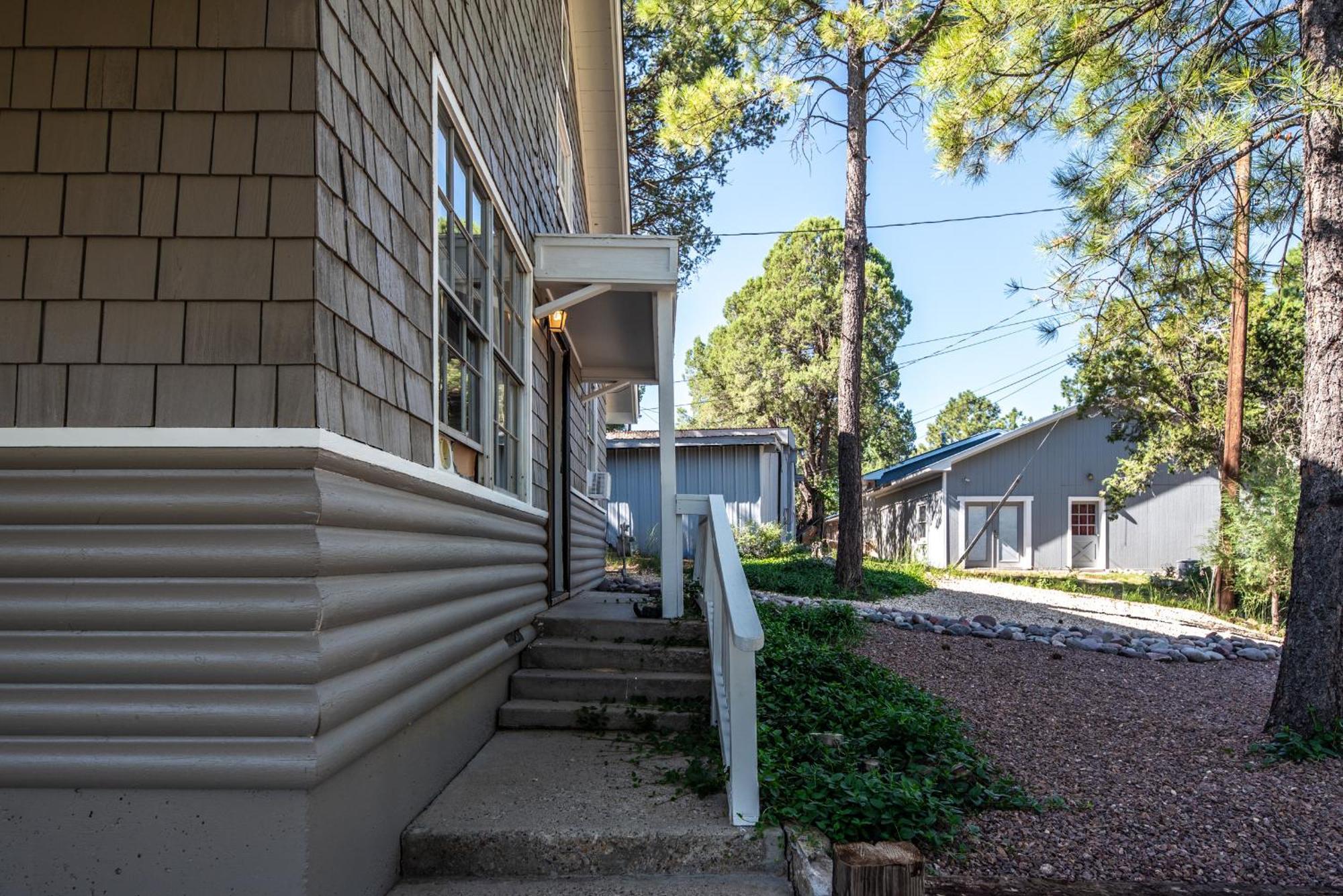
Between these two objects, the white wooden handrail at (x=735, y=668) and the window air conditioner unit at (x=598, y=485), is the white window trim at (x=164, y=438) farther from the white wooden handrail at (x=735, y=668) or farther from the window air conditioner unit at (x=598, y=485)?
the window air conditioner unit at (x=598, y=485)

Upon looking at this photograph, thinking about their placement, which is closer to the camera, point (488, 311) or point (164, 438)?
point (164, 438)

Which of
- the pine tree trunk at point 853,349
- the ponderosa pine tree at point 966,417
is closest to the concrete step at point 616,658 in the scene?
the pine tree trunk at point 853,349

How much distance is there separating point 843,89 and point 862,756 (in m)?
10.8

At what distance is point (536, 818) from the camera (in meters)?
3.06

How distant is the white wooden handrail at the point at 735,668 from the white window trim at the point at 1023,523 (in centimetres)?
1656

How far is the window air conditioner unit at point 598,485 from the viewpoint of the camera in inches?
359

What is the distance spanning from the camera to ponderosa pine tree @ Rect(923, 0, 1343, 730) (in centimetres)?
457

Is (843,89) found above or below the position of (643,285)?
above

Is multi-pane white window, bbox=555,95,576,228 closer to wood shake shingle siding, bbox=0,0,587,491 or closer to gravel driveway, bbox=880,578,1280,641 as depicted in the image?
wood shake shingle siding, bbox=0,0,587,491

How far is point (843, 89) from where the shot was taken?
12.4 meters

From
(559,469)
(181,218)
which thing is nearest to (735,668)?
(181,218)

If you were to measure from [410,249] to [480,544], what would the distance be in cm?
134

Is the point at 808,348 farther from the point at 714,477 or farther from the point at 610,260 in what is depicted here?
the point at 610,260

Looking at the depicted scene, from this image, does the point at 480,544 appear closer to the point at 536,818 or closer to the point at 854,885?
the point at 536,818
